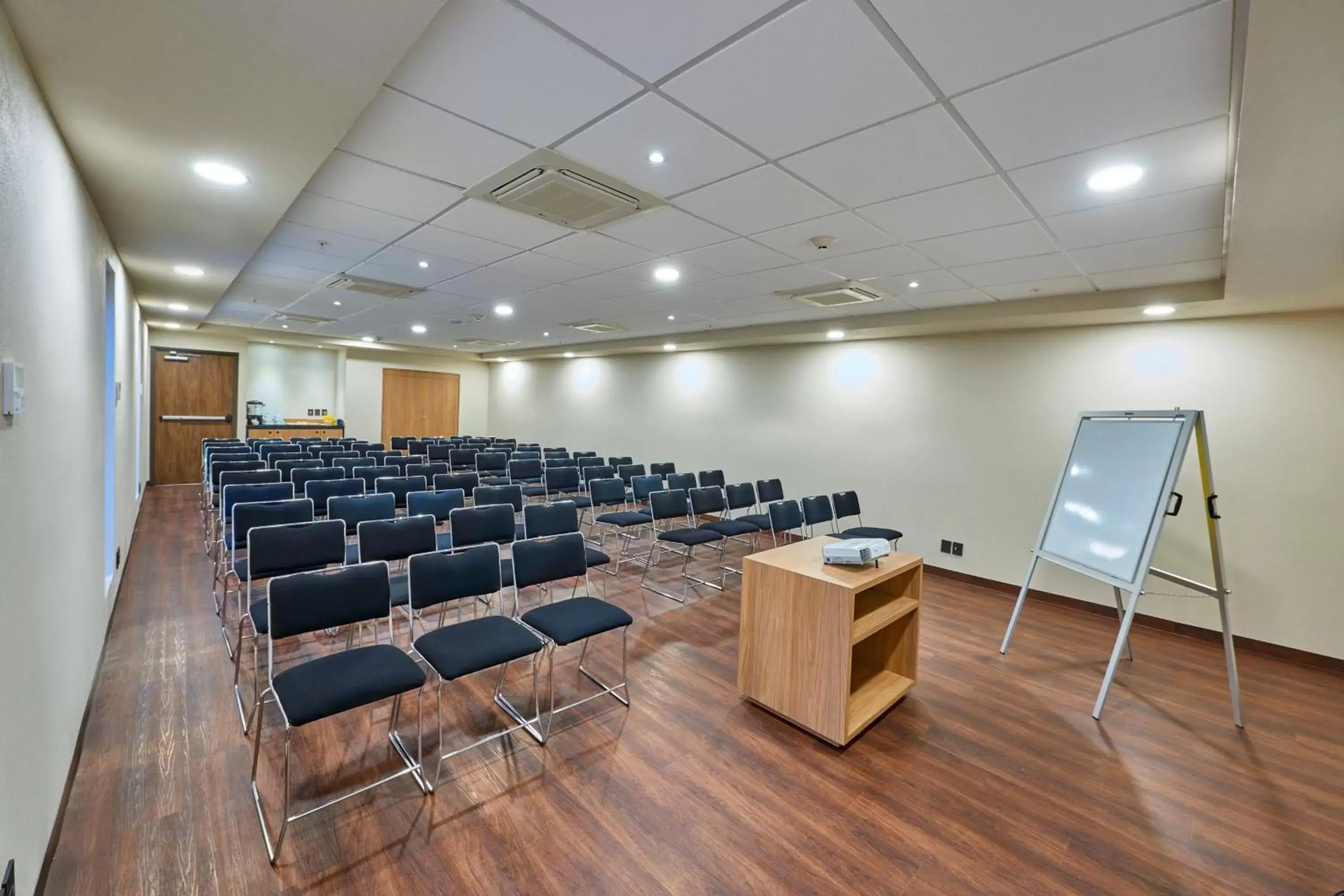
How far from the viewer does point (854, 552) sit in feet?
9.53

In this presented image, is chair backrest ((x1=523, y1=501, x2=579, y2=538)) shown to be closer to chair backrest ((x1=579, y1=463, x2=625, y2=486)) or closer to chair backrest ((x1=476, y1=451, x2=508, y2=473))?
chair backrest ((x1=579, y1=463, x2=625, y2=486))

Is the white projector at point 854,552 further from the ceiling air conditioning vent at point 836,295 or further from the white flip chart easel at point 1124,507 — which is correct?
the ceiling air conditioning vent at point 836,295

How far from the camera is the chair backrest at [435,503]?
4.52 m

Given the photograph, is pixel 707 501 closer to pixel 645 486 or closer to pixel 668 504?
pixel 668 504

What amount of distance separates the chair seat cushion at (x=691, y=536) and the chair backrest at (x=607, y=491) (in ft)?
3.29

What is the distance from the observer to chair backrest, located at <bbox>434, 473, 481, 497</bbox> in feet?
18.7

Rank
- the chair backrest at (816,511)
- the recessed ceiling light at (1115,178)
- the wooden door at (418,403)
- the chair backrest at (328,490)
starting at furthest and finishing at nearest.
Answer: the wooden door at (418,403) < the chair backrest at (816,511) < the chair backrest at (328,490) < the recessed ceiling light at (1115,178)

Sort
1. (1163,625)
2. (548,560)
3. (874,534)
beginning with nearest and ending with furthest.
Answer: (548,560) < (1163,625) < (874,534)

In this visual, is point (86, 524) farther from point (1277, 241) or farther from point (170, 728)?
point (1277, 241)

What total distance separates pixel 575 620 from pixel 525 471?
4.57 metres

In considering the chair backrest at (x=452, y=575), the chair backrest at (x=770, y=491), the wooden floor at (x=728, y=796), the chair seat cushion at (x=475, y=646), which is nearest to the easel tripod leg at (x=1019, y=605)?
the wooden floor at (x=728, y=796)

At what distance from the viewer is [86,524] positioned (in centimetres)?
272

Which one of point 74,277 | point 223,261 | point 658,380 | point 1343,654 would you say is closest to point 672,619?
point 74,277

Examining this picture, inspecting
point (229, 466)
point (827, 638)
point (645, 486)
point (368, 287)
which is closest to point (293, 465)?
point (229, 466)
